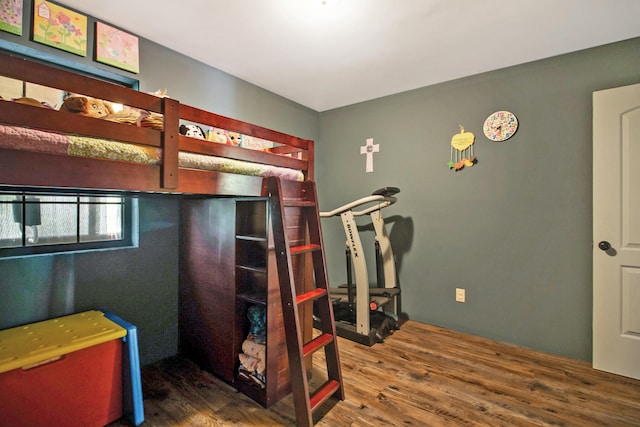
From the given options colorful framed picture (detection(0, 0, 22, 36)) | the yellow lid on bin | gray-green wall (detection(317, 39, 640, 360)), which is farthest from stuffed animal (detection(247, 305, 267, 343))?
colorful framed picture (detection(0, 0, 22, 36))

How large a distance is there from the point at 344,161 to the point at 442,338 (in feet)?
6.96

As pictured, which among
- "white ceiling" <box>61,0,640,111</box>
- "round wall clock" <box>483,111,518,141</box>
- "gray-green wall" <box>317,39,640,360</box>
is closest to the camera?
"white ceiling" <box>61,0,640,111</box>

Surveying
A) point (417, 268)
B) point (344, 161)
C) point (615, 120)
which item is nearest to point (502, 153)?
point (615, 120)

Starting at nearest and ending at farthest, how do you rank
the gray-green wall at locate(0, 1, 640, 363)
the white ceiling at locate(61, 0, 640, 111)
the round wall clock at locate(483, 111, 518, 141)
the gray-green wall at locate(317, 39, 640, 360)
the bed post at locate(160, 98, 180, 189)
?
1. the bed post at locate(160, 98, 180, 189)
2. the white ceiling at locate(61, 0, 640, 111)
3. the gray-green wall at locate(0, 1, 640, 363)
4. the gray-green wall at locate(317, 39, 640, 360)
5. the round wall clock at locate(483, 111, 518, 141)

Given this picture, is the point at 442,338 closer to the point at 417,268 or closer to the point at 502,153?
the point at 417,268

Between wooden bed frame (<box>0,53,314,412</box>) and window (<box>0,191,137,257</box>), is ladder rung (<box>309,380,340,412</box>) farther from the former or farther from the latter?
window (<box>0,191,137,257</box>)

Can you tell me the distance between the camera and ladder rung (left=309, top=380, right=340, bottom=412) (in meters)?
1.61

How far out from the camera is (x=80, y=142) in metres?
1.09

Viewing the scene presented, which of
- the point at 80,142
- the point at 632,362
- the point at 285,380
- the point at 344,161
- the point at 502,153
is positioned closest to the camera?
the point at 80,142

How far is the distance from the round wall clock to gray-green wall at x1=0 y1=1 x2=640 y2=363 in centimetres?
5

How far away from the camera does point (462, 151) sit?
9.38 feet

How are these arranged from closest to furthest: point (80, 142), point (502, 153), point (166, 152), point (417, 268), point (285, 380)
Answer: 1. point (80, 142)
2. point (166, 152)
3. point (285, 380)
4. point (502, 153)
5. point (417, 268)

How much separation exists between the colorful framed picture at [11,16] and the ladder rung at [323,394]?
8.48 ft

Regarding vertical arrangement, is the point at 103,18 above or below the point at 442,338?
above
